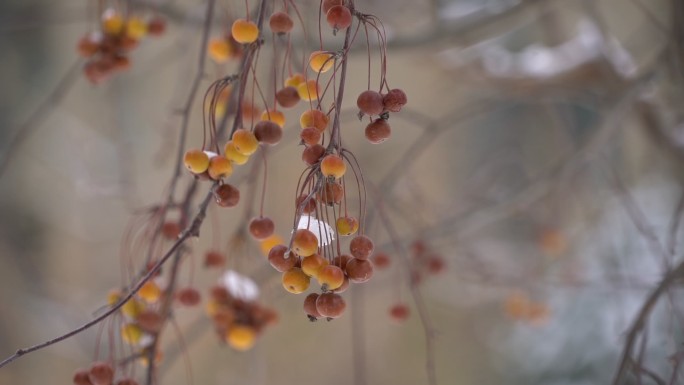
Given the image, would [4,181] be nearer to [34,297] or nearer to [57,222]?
[57,222]

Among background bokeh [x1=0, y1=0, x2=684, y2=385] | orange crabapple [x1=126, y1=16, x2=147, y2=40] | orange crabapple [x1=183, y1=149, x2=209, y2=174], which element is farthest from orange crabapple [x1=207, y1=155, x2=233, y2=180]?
background bokeh [x1=0, y1=0, x2=684, y2=385]

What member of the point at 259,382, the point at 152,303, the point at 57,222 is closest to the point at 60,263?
the point at 57,222

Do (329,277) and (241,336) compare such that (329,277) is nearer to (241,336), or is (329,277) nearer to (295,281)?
(295,281)

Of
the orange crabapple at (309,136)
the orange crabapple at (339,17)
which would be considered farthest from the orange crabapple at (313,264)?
the orange crabapple at (339,17)

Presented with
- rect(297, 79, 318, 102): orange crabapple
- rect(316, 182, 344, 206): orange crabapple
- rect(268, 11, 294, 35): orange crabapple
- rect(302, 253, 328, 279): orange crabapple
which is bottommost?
rect(302, 253, 328, 279): orange crabapple

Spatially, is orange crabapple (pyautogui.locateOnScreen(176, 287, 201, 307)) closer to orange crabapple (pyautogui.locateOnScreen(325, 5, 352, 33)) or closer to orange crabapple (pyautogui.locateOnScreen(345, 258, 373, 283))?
orange crabapple (pyautogui.locateOnScreen(345, 258, 373, 283))
